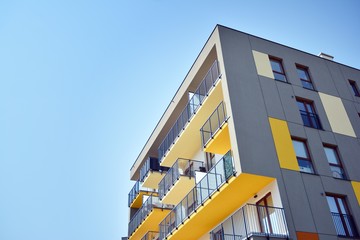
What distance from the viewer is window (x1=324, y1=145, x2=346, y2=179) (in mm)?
16398

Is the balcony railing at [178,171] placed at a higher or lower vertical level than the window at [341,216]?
higher

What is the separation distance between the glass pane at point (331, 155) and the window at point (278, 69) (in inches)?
155

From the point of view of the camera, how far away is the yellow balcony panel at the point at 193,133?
717 inches

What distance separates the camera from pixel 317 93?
62.1 ft

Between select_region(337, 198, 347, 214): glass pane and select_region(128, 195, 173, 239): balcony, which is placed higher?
select_region(128, 195, 173, 239): balcony

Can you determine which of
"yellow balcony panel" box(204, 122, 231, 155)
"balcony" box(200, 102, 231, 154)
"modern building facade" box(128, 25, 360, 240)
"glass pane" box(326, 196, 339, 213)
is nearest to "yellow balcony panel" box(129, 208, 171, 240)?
"modern building facade" box(128, 25, 360, 240)

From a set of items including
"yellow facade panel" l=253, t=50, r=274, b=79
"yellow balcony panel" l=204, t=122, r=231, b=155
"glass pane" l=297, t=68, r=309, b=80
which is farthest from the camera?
"glass pane" l=297, t=68, r=309, b=80

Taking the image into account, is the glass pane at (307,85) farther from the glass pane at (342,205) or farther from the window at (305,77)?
the glass pane at (342,205)

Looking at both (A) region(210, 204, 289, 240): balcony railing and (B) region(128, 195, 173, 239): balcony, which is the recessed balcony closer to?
(A) region(210, 204, 289, 240): balcony railing

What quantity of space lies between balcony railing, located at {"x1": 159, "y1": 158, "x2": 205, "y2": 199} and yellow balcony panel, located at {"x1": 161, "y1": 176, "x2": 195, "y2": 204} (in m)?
0.22

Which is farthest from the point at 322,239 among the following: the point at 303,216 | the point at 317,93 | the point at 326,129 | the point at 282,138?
the point at 317,93

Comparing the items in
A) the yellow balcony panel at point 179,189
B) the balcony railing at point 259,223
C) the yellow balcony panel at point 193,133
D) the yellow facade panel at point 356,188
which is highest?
the yellow balcony panel at point 193,133

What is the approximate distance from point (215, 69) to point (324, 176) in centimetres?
706

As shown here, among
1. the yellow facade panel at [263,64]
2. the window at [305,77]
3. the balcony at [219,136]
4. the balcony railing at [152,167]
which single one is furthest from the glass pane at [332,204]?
the balcony railing at [152,167]
